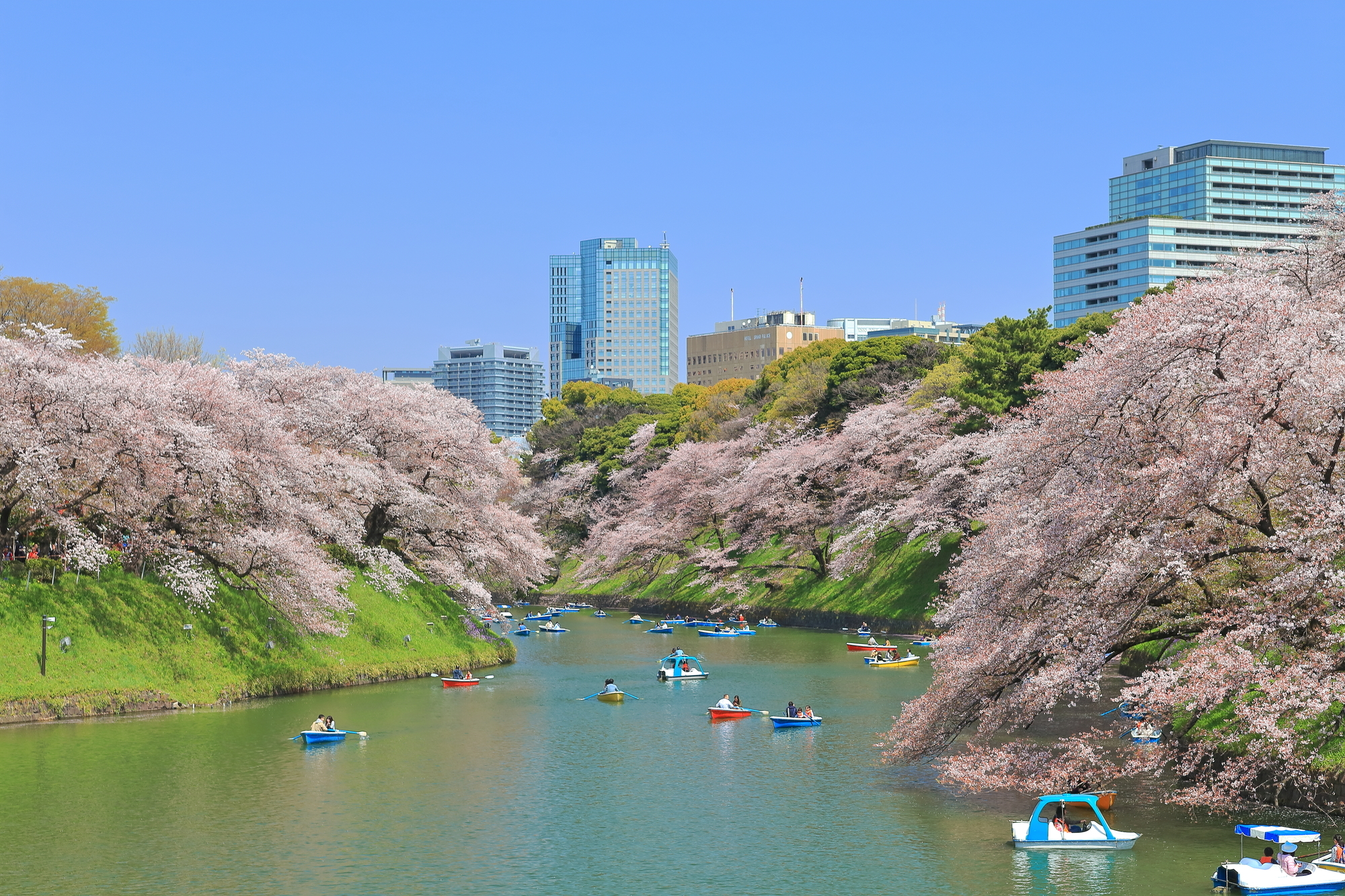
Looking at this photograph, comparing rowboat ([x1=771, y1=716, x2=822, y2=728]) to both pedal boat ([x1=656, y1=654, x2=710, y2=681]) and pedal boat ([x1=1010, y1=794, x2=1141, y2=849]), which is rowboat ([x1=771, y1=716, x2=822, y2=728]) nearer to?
pedal boat ([x1=656, y1=654, x2=710, y2=681])

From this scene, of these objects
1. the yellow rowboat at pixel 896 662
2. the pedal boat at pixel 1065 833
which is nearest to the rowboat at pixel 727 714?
the yellow rowboat at pixel 896 662

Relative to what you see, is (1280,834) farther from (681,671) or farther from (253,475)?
(253,475)

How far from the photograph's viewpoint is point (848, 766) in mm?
32188

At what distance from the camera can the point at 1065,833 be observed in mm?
23688

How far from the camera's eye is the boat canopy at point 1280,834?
70.4 feet

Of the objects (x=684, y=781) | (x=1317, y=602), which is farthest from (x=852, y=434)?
(x=1317, y=602)

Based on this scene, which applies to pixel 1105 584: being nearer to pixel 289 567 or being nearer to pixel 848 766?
pixel 848 766

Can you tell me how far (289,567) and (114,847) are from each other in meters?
19.8

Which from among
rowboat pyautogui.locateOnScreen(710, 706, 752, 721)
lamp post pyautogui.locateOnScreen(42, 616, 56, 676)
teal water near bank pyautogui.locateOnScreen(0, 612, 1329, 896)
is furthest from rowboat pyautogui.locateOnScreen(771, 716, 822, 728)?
lamp post pyautogui.locateOnScreen(42, 616, 56, 676)

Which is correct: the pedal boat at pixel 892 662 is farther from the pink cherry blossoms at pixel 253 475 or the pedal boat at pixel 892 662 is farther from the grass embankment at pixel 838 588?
the pink cherry blossoms at pixel 253 475

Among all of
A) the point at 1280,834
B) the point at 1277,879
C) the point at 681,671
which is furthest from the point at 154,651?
the point at 1277,879

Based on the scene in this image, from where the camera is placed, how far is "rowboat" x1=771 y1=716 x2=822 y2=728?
39000 mm

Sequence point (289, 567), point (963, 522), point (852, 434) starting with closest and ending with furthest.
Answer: point (289, 567) < point (963, 522) < point (852, 434)

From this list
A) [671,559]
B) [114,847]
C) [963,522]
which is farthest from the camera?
[671,559]
